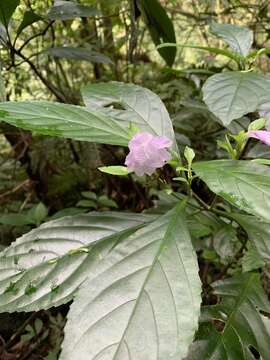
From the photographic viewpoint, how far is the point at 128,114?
2.30ft

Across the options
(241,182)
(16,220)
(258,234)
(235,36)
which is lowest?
(16,220)

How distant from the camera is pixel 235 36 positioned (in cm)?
90

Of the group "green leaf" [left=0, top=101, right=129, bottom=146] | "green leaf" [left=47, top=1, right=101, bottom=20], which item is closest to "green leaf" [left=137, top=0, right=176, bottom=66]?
"green leaf" [left=47, top=1, right=101, bottom=20]

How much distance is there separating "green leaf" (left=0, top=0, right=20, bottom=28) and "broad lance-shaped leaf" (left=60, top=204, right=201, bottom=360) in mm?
587

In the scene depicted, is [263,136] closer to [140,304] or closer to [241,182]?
[241,182]

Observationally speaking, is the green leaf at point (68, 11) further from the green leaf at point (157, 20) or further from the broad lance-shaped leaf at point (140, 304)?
the broad lance-shaped leaf at point (140, 304)

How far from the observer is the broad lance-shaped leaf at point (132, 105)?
0.68 m

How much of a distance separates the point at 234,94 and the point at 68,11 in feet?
1.75

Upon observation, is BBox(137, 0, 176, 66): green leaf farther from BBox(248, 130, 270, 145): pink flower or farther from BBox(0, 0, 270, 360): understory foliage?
BBox(248, 130, 270, 145): pink flower

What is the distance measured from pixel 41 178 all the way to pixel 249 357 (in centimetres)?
119

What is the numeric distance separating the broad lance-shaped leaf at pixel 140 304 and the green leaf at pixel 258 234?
0.14 metres

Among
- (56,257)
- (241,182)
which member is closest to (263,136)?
(241,182)

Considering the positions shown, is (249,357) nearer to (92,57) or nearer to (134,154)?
(134,154)

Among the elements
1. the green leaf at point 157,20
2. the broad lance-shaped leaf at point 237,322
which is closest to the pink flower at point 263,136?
the broad lance-shaped leaf at point 237,322
